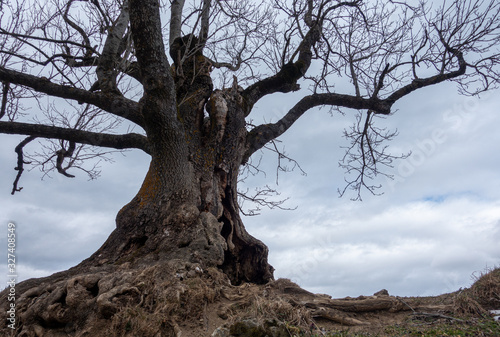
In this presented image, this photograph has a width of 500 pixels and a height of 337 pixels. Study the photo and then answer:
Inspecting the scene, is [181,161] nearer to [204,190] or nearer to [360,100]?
[204,190]

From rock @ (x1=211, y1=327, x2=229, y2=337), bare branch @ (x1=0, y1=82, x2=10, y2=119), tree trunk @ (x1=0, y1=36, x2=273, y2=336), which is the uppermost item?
bare branch @ (x1=0, y1=82, x2=10, y2=119)

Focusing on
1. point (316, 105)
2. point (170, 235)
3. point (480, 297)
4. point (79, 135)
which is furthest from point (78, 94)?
point (480, 297)

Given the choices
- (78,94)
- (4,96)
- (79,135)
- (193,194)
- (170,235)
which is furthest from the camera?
(4,96)

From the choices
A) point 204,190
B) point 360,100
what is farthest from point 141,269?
point 360,100

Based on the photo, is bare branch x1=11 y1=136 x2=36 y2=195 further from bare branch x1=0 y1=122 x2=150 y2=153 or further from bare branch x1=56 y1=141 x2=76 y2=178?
bare branch x1=0 y1=122 x2=150 y2=153

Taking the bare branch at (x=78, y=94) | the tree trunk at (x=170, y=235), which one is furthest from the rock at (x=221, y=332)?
the bare branch at (x=78, y=94)

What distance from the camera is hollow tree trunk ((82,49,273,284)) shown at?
Result: 13.9 ft

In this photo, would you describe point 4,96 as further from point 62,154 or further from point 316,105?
point 316,105

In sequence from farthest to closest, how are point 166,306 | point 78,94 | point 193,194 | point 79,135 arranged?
point 79,135 → point 78,94 → point 193,194 → point 166,306

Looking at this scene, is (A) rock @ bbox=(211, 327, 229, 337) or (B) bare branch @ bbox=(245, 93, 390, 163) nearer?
(A) rock @ bbox=(211, 327, 229, 337)

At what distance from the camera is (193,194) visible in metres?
4.63

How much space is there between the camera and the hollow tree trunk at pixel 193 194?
4.22 metres

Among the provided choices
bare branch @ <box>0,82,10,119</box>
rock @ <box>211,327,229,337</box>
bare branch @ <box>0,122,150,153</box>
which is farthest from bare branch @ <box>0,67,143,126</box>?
rock @ <box>211,327,229,337</box>

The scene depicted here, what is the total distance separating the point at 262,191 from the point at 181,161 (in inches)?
127
